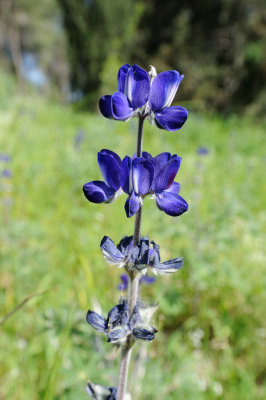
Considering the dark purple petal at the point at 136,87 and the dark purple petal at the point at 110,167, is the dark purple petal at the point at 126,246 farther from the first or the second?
the dark purple petal at the point at 136,87

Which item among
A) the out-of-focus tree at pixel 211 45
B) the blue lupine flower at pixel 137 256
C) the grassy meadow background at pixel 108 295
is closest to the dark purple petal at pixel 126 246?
the blue lupine flower at pixel 137 256

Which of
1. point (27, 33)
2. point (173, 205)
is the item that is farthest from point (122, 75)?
point (27, 33)

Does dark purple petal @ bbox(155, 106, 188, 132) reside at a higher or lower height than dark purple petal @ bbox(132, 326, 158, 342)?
higher

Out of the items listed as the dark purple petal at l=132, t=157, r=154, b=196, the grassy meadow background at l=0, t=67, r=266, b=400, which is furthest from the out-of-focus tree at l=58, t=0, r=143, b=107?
the dark purple petal at l=132, t=157, r=154, b=196

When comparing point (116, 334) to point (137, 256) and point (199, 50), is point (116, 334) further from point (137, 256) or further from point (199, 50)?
point (199, 50)

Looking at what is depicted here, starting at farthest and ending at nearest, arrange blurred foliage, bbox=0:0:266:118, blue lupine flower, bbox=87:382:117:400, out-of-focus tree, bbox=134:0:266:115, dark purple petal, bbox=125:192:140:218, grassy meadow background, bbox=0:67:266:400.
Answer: out-of-focus tree, bbox=134:0:266:115
blurred foliage, bbox=0:0:266:118
grassy meadow background, bbox=0:67:266:400
blue lupine flower, bbox=87:382:117:400
dark purple petal, bbox=125:192:140:218

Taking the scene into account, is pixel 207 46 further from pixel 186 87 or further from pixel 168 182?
pixel 168 182

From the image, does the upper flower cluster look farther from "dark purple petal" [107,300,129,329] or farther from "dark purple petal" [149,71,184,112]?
"dark purple petal" [107,300,129,329]
